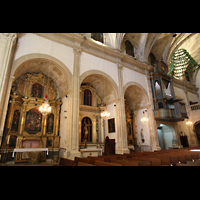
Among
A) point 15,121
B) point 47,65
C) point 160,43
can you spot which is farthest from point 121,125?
point 160,43

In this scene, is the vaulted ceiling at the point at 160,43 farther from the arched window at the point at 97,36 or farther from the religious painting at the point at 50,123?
the religious painting at the point at 50,123

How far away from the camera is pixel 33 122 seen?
9094 mm

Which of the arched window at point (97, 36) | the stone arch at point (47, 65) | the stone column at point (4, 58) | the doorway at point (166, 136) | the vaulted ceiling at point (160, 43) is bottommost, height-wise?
the doorway at point (166, 136)

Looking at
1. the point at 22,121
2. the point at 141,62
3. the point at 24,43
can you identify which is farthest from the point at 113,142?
the point at 24,43

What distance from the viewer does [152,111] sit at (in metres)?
12.3

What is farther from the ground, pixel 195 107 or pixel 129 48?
pixel 129 48

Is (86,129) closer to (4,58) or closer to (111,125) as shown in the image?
(111,125)

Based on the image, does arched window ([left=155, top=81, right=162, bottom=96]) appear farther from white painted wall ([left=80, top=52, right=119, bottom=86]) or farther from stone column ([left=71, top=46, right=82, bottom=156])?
stone column ([left=71, top=46, right=82, bottom=156])

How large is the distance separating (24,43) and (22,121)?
14.5 ft

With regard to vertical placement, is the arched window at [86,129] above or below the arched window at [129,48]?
below

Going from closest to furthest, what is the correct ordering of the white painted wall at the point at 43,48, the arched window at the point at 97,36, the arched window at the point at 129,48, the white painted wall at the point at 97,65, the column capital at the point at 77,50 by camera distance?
the white painted wall at the point at 43,48 → the column capital at the point at 77,50 → the white painted wall at the point at 97,65 → the arched window at the point at 97,36 → the arched window at the point at 129,48

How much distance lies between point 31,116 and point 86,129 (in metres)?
3.88

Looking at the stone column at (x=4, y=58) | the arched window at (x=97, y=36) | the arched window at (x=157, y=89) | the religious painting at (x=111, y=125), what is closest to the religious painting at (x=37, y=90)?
the stone column at (x=4, y=58)

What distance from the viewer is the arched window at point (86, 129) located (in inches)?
418
